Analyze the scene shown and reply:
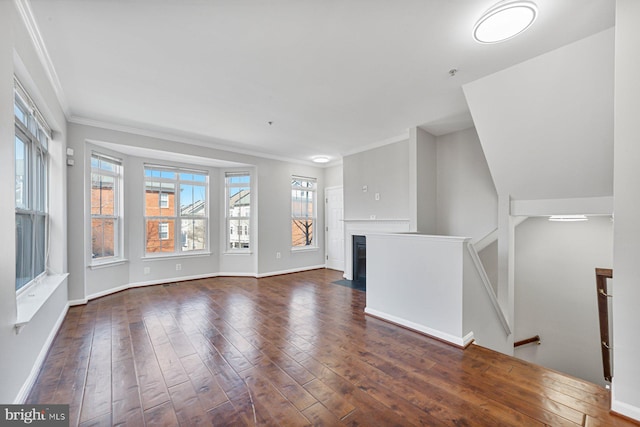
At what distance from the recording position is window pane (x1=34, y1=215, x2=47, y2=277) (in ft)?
8.55

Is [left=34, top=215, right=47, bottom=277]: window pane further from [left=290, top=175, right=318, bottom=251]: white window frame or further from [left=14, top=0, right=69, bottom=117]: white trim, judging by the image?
[left=290, top=175, right=318, bottom=251]: white window frame

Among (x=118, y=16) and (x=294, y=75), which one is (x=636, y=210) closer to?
(x=294, y=75)

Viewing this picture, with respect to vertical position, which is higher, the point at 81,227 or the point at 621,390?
the point at 81,227

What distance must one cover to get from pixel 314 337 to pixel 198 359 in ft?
3.55

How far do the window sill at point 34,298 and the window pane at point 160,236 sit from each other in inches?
69.5

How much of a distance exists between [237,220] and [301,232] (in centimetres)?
155

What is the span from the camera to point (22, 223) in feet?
7.23

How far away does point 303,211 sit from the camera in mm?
6328

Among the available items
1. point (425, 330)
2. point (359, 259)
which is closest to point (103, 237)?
point (359, 259)

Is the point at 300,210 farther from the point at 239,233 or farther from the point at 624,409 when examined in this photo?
the point at 624,409

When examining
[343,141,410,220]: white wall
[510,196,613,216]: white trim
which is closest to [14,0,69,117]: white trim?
[343,141,410,220]: white wall

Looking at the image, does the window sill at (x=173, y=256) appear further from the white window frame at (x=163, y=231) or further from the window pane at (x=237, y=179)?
the window pane at (x=237, y=179)

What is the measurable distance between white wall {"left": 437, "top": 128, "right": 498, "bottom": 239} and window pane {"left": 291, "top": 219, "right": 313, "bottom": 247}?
3035mm

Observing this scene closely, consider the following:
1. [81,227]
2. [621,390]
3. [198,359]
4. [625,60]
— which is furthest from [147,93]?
[621,390]
